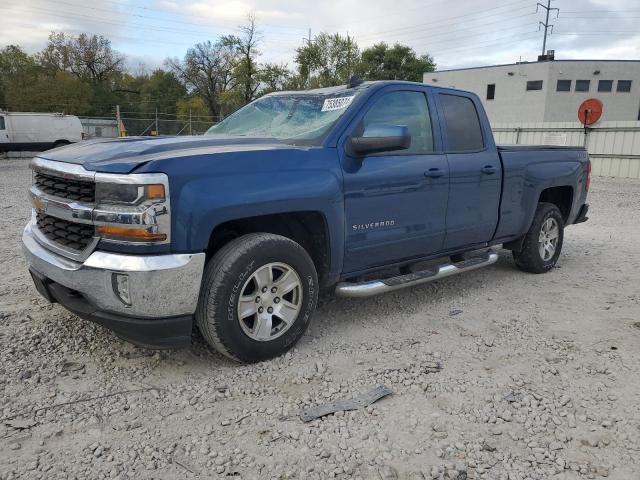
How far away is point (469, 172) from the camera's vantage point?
452 centimetres

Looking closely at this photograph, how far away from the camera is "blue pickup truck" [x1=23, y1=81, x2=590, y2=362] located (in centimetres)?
284

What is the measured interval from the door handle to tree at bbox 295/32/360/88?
149ft

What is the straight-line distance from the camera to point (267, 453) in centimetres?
250

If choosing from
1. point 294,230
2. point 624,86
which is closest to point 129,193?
point 294,230

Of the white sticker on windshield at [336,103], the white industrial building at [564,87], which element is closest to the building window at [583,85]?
the white industrial building at [564,87]

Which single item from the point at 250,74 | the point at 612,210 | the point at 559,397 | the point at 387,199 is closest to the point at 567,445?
the point at 559,397

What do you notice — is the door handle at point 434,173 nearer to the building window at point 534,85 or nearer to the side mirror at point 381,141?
the side mirror at point 381,141

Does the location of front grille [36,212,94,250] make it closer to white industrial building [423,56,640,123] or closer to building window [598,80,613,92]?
white industrial building [423,56,640,123]

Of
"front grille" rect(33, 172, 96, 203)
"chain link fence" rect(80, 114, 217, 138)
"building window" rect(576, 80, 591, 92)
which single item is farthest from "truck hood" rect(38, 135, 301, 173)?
"building window" rect(576, 80, 591, 92)

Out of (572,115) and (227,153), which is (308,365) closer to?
(227,153)

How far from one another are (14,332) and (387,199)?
2.88m

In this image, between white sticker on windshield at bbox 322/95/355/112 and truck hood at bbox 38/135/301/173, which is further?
Result: white sticker on windshield at bbox 322/95/355/112

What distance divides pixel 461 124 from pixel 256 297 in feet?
8.59

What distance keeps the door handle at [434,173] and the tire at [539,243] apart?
5.94 feet
